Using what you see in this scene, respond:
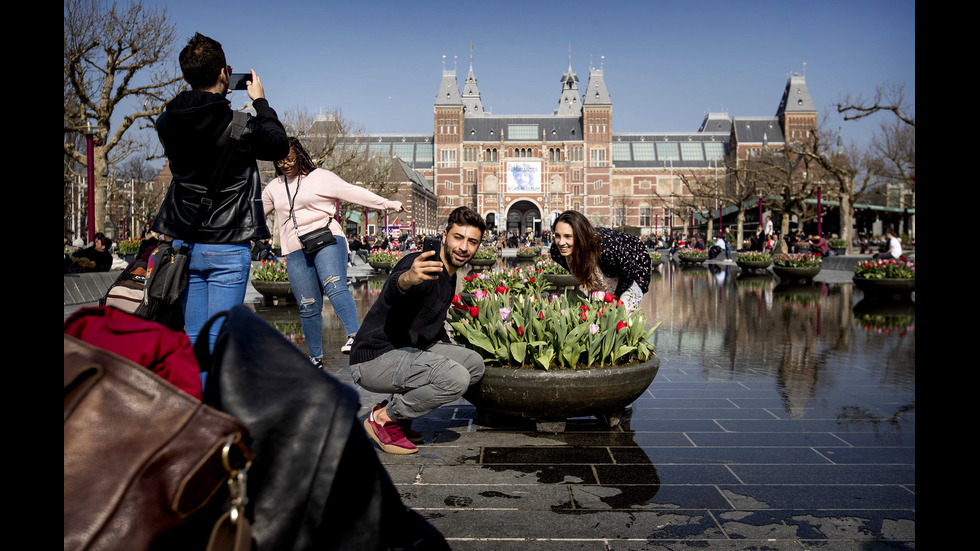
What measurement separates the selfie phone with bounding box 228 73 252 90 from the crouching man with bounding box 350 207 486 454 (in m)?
1.08

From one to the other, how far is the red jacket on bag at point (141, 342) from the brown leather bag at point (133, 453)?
0.11 metres

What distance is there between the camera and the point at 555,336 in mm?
3783

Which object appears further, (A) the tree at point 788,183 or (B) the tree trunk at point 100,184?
(A) the tree at point 788,183

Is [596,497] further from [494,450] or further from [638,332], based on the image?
[638,332]

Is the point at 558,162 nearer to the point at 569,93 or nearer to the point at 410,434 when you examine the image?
the point at 569,93

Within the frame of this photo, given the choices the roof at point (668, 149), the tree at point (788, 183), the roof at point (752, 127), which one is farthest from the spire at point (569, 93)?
the tree at point (788, 183)

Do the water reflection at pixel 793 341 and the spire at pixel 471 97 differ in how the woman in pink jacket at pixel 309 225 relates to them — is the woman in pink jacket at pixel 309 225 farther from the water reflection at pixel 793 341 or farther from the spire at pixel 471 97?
the spire at pixel 471 97

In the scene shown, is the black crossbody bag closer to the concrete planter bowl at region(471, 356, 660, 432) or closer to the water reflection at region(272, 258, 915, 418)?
the concrete planter bowl at region(471, 356, 660, 432)

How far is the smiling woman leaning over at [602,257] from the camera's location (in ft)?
16.1

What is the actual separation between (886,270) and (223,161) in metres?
12.5

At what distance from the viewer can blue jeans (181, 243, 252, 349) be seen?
10.1 ft

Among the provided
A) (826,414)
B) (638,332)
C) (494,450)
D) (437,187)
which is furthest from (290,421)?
(437,187)

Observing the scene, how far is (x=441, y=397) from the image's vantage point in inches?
132
